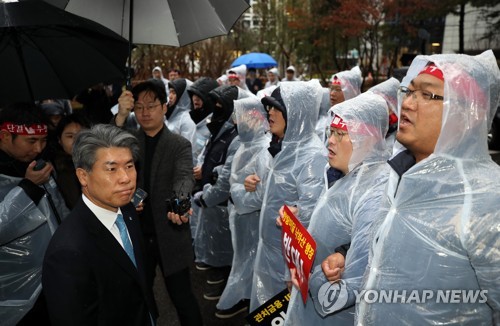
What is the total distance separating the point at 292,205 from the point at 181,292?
0.94 metres

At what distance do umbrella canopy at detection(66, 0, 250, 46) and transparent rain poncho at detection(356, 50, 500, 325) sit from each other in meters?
1.62

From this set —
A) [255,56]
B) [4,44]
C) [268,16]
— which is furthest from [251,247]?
[268,16]

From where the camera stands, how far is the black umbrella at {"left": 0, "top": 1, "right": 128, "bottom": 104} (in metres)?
2.91

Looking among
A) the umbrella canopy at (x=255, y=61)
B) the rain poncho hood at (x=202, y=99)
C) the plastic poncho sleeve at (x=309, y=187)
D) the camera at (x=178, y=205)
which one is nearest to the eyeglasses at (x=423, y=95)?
the plastic poncho sleeve at (x=309, y=187)

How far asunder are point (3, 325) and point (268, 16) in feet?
84.3

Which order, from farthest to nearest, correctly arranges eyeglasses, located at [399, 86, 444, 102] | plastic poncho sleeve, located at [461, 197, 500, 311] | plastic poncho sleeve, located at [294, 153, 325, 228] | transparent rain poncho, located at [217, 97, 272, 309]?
1. transparent rain poncho, located at [217, 97, 272, 309]
2. plastic poncho sleeve, located at [294, 153, 325, 228]
3. eyeglasses, located at [399, 86, 444, 102]
4. plastic poncho sleeve, located at [461, 197, 500, 311]

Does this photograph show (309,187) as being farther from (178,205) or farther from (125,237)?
(125,237)

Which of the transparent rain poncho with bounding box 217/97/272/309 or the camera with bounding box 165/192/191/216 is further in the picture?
the transparent rain poncho with bounding box 217/97/272/309

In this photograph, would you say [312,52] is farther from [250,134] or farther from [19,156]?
[19,156]

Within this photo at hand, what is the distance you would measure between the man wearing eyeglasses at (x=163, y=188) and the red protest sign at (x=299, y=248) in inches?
31.1

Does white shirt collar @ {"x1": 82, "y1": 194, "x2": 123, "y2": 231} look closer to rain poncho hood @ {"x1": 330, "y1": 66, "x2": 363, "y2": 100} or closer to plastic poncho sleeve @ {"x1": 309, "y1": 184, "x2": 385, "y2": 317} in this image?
plastic poncho sleeve @ {"x1": 309, "y1": 184, "x2": 385, "y2": 317}

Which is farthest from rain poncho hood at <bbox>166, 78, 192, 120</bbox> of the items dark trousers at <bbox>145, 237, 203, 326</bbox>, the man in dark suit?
the man in dark suit

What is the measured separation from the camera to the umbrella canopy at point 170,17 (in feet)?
9.28

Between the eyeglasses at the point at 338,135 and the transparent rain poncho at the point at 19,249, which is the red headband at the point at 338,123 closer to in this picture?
the eyeglasses at the point at 338,135
